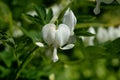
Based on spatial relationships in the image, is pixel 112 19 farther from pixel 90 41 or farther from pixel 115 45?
pixel 115 45

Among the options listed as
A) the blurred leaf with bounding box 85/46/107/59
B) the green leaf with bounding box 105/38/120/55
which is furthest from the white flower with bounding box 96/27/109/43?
the green leaf with bounding box 105/38/120/55

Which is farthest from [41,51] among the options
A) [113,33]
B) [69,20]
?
[69,20]

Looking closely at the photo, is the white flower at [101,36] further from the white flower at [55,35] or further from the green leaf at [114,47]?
the white flower at [55,35]

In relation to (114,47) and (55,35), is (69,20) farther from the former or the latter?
(114,47)

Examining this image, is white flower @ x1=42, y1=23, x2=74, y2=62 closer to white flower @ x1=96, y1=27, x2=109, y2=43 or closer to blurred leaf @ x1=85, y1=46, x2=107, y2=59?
blurred leaf @ x1=85, y1=46, x2=107, y2=59

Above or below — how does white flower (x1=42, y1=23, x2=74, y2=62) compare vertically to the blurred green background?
above

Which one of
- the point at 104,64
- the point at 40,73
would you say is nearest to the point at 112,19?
the point at 104,64
